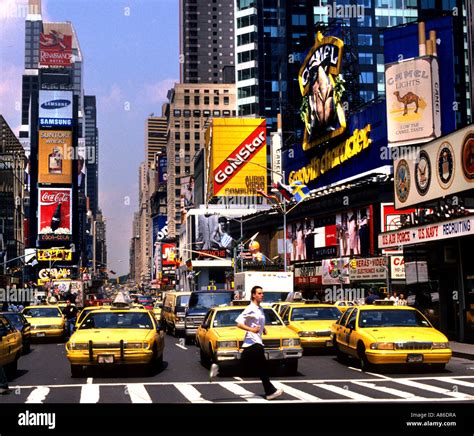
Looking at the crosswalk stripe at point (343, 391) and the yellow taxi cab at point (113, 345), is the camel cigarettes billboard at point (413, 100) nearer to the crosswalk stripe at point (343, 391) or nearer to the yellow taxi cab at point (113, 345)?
the yellow taxi cab at point (113, 345)

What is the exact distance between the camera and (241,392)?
500 inches

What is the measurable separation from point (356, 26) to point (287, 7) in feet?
54.6

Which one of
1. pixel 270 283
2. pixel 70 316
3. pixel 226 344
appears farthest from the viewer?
pixel 270 283

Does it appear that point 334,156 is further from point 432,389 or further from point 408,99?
point 432,389

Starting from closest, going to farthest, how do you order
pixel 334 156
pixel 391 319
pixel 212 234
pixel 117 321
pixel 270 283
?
pixel 391 319 < pixel 117 321 < pixel 270 283 < pixel 334 156 < pixel 212 234

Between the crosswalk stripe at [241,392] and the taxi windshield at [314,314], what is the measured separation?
841 cm

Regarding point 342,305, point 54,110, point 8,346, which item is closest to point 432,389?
point 8,346

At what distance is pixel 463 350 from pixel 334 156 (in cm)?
4746

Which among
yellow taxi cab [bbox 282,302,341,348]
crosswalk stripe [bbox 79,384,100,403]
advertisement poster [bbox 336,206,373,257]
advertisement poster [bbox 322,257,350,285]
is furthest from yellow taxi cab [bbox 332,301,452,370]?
advertisement poster [bbox 336,206,373,257]

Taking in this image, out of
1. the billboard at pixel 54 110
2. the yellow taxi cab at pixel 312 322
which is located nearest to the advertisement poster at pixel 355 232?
the yellow taxi cab at pixel 312 322

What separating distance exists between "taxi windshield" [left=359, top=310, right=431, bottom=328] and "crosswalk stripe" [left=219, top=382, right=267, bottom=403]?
4.40m

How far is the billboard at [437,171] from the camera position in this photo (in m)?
24.3
